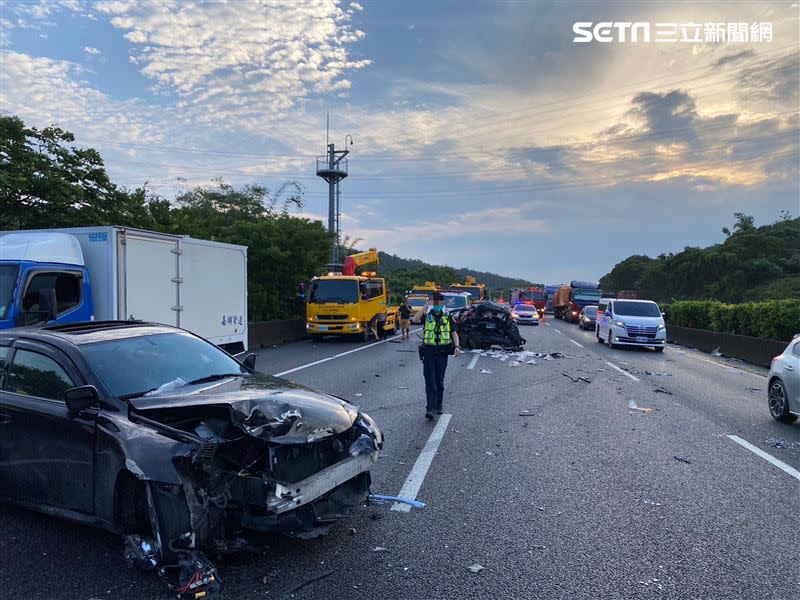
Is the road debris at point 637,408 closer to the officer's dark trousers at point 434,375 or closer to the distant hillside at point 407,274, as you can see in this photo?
the officer's dark trousers at point 434,375

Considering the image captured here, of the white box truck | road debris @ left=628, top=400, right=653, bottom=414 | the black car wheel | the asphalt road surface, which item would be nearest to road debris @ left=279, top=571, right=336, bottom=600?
the asphalt road surface

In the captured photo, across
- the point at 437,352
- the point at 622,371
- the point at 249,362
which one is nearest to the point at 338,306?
the point at 622,371

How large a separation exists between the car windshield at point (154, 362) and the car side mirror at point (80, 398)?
272 millimetres

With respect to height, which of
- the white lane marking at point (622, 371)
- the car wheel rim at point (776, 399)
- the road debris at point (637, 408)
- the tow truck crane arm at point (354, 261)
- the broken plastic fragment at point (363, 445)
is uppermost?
the tow truck crane arm at point (354, 261)

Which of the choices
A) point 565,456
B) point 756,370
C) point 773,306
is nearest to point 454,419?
point 565,456

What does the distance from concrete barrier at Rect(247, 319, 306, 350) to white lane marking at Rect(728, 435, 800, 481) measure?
14360mm

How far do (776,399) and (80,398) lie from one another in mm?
9374

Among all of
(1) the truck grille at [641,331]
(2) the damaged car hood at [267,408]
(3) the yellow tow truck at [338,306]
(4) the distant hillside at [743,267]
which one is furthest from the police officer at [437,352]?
(4) the distant hillside at [743,267]

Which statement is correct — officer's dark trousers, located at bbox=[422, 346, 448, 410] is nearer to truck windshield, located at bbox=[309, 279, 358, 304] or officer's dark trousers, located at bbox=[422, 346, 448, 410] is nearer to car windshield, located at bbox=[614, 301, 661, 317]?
truck windshield, located at bbox=[309, 279, 358, 304]

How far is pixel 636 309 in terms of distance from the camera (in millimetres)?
21938

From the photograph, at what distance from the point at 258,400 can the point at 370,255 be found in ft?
85.9

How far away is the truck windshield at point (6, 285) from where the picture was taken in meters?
8.18

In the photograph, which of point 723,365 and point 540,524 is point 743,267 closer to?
point 723,365

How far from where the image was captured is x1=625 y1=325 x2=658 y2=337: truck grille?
20.7 meters
